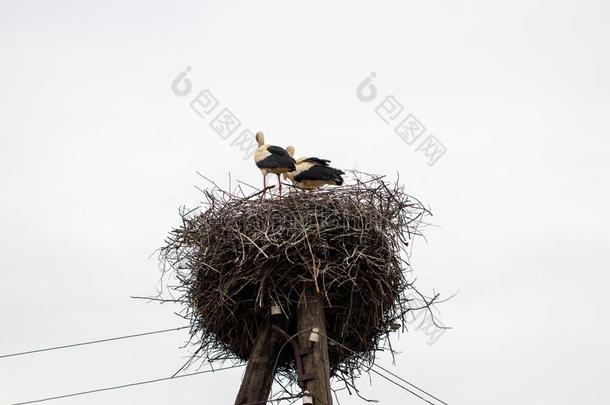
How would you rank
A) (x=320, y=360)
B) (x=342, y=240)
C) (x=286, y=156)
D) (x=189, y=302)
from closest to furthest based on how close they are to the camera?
(x=320, y=360)
(x=342, y=240)
(x=189, y=302)
(x=286, y=156)

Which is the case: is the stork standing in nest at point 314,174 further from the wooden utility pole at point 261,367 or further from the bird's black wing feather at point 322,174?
the wooden utility pole at point 261,367

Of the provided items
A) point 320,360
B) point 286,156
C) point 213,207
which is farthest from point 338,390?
point 286,156

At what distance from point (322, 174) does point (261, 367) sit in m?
2.34

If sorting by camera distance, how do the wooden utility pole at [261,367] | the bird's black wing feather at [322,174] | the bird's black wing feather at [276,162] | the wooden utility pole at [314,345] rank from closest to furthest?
1. the wooden utility pole at [314,345]
2. the wooden utility pole at [261,367]
3. the bird's black wing feather at [322,174]
4. the bird's black wing feather at [276,162]

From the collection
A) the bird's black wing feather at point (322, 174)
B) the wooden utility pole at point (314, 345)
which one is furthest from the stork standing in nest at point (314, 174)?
the wooden utility pole at point (314, 345)

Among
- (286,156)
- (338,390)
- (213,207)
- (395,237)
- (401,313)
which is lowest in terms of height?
(338,390)

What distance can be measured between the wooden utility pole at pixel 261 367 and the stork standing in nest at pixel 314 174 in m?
1.84

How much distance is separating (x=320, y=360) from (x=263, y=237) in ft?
3.49

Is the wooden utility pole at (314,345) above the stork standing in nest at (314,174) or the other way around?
the other way around

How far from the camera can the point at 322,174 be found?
9.00 metres

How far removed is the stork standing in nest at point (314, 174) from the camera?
894cm

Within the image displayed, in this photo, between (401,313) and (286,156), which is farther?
(286,156)

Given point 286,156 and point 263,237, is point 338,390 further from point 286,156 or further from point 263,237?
point 286,156

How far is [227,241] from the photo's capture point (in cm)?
761
